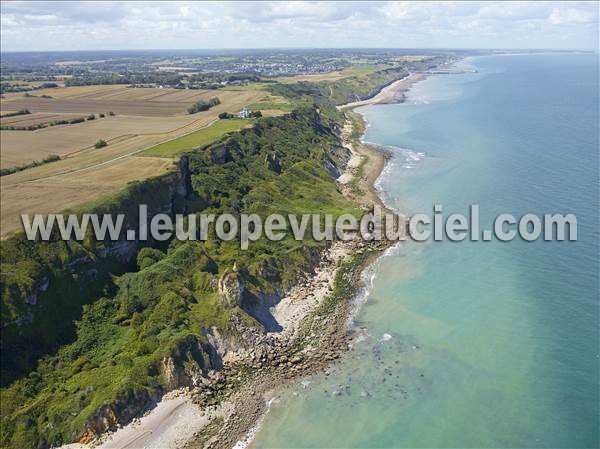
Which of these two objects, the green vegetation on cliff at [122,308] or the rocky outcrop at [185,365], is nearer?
the green vegetation on cliff at [122,308]

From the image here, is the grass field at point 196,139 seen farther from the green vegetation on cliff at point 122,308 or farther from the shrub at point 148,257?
the shrub at point 148,257

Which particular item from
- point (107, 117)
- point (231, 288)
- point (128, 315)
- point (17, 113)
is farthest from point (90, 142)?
point (231, 288)

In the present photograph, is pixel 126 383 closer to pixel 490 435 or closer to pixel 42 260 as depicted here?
pixel 42 260

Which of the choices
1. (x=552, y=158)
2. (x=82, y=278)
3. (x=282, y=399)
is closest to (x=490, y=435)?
(x=282, y=399)

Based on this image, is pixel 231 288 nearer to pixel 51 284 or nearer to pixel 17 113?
pixel 51 284

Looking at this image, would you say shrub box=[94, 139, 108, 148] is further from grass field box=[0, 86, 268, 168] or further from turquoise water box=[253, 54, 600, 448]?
turquoise water box=[253, 54, 600, 448]

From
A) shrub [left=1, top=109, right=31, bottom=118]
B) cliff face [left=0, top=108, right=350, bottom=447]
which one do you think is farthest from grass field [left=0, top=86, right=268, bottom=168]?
cliff face [left=0, top=108, right=350, bottom=447]

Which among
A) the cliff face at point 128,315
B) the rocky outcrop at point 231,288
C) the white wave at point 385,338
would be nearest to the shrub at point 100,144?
the cliff face at point 128,315
